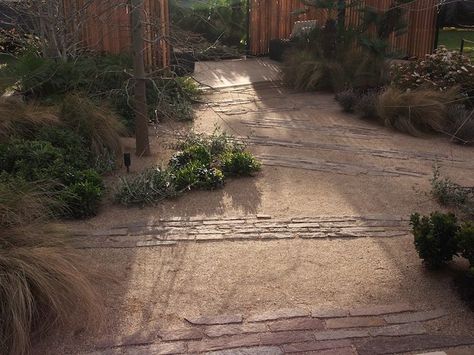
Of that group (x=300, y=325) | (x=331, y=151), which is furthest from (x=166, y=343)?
(x=331, y=151)

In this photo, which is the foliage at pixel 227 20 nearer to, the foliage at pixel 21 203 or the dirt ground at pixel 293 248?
the dirt ground at pixel 293 248

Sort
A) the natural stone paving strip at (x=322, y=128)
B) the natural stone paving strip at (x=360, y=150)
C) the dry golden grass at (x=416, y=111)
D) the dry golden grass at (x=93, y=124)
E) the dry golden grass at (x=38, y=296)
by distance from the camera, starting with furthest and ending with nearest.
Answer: the dry golden grass at (x=416, y=111) < the natural stone paving strip at (x=322, y=128) < the natural stone paving strip at (x=360, y=150) < the dry golden grass at (x=93, y=124) < the dry golden grass at (x=38, y=296)

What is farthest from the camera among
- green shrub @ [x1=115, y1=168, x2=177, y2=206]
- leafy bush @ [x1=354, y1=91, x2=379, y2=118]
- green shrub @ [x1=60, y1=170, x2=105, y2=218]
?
leafy bush @ [x1=354, y1=91, x2=379, y2=118]

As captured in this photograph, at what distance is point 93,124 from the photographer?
19.5ft

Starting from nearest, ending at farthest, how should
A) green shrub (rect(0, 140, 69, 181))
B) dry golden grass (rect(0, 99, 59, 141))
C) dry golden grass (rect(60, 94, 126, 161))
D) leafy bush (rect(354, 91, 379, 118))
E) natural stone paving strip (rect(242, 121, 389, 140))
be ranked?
green shrub (rect(0, 140, 69, 181)) < dry golden grass (rect(0, 99, 59, 141)) < dry golden grass (rect(60, 94, 126, 161)) < natural stone paving strip (rect(242, 121, 389, 140)) < leafy bush (rect(354, 91, 379, 118))

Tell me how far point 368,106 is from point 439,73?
1367 millimetres

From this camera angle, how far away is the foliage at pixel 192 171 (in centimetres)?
500

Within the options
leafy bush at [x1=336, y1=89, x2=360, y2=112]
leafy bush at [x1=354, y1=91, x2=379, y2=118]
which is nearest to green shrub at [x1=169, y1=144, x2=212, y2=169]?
leafy bush at [x1=354, y1=91, x2=379, y2=118]

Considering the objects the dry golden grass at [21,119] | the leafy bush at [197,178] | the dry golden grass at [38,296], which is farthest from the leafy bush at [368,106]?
the dry golden grass at [38,296]

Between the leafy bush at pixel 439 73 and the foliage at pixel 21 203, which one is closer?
the foliage at pixel 21 203

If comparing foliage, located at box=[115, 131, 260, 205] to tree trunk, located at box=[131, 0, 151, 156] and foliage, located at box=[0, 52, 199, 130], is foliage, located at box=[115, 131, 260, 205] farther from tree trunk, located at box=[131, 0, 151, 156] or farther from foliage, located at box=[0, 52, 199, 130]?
foliage, located at box=[0, 52, 199, 130]

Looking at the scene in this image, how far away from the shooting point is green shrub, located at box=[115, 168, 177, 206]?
4941 millimetres

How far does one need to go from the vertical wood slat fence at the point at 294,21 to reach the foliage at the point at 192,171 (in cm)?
806

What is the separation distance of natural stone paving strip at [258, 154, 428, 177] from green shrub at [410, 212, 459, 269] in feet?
7.26
